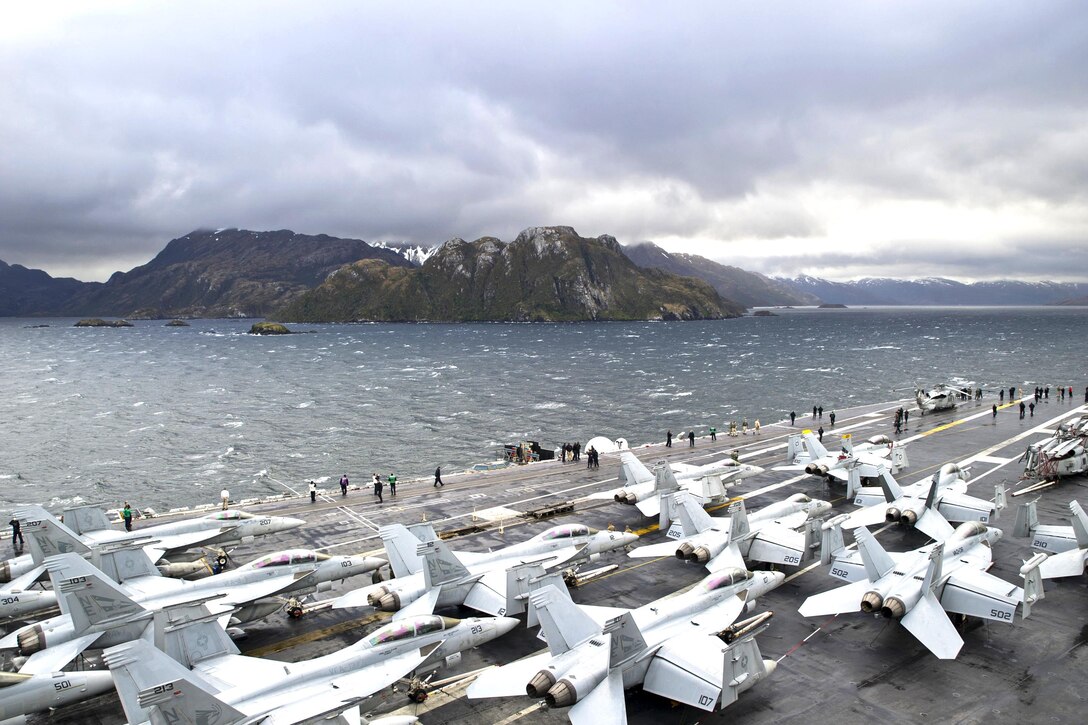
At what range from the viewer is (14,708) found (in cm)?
2056

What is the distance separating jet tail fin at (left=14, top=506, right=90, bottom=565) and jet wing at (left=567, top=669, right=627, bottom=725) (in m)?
25.4

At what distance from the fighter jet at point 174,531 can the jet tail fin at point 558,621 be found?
22.6 m

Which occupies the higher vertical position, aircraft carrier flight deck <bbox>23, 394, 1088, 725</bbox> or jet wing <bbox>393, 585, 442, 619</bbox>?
jet wing <bbox>393, 585, 442, 619</bbox>

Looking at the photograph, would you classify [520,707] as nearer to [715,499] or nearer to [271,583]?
[271,583]

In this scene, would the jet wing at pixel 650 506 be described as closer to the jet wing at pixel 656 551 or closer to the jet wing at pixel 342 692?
the jet wing at pixel 656 551

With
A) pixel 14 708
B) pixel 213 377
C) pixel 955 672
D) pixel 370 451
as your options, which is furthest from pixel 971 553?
pixel 213 377

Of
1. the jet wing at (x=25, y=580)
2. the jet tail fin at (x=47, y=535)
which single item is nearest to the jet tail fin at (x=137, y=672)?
the jet tail fin at (x=47, y=535)

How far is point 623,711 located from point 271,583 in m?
17.4

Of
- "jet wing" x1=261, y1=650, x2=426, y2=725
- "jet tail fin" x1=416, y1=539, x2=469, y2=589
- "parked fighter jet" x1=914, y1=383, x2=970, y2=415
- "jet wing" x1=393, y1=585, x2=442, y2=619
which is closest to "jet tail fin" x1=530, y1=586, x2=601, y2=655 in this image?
"jet wing" x1=261, y1=650, x2=426, y2=725

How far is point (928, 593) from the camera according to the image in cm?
2677

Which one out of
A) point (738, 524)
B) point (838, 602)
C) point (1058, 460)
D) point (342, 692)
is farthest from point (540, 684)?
point (1058, 460)

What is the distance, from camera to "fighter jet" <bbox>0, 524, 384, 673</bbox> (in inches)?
938

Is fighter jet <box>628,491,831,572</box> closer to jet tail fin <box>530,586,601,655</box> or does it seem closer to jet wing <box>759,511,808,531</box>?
jet wing <box>759,511,808,531</box>

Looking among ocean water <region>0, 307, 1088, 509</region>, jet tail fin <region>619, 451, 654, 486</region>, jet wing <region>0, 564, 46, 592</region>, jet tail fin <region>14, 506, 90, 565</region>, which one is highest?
jet tail fin <region>14, 506, 90, 565</region>
